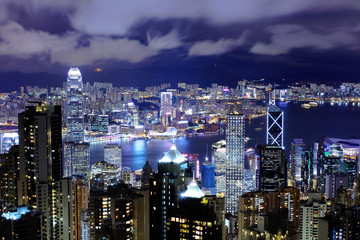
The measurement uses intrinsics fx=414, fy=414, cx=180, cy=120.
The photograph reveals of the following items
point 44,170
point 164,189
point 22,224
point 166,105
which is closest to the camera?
point 22,224

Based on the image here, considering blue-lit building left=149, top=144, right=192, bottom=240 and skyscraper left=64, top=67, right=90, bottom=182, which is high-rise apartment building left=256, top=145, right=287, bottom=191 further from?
blue-lit building left=149, top=144, right=192, bottom=240

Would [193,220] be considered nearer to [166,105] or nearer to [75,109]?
[75,109]

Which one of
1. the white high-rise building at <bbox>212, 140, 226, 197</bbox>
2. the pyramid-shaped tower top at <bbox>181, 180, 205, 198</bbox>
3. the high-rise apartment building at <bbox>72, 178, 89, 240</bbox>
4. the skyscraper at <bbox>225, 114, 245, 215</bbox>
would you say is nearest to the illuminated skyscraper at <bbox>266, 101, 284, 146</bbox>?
the skyscraper at <bbox>225, 114, 245, 215</bbox>

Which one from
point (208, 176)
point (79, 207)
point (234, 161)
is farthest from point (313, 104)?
point (79, 207)

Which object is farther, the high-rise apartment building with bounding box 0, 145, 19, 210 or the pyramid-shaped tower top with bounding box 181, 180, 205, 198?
the high-rise apartment building with bounding box 0, 145, 19, 210

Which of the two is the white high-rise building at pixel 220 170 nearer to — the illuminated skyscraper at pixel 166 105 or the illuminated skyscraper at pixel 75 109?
the illuminated skyscraper at pixel 75 109

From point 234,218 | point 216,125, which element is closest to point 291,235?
point 234,218
